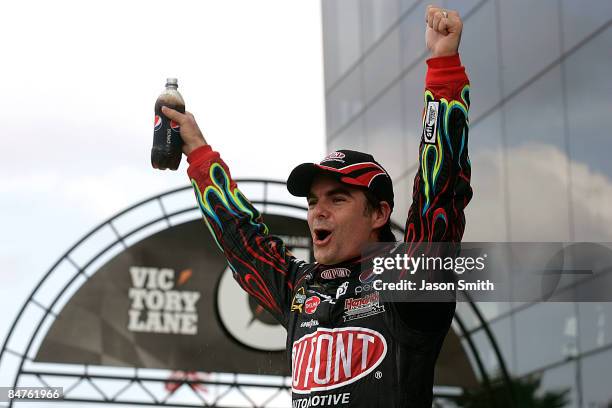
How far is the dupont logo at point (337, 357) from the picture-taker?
4496mm

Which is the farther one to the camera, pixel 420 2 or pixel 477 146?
pixel 420 2

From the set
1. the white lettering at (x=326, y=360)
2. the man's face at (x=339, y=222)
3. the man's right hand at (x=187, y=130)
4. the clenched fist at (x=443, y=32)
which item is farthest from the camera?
the man's right hand at (x=187, y=130)

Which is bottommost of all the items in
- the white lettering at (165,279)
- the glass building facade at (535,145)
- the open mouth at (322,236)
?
the open mouth at (322,236)

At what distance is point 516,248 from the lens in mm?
15516

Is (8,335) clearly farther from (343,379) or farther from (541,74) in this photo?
(343,379)

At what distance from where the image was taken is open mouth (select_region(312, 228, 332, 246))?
475 centimetres

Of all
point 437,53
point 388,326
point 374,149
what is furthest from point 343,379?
point 374,149

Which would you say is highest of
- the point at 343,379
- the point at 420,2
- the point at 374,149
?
the point at 420,2

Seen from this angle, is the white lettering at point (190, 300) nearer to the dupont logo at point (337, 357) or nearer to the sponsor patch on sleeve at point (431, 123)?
the dupont logo at point (337, 357)

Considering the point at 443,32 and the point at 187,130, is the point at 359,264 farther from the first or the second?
the point at 187,130

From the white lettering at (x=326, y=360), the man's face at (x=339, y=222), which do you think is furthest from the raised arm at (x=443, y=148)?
the white lettering at (x=326, y=360)

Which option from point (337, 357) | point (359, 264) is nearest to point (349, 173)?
point (359, 264)

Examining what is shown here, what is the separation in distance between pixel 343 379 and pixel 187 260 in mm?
10885

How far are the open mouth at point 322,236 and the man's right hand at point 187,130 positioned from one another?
0.91 meters
